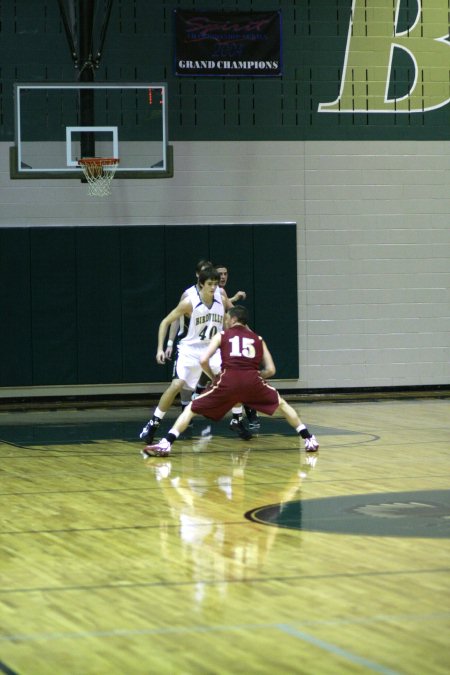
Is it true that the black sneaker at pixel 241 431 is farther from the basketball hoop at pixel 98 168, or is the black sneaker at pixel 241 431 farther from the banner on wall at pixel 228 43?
the banner on wall at pixel 228 43

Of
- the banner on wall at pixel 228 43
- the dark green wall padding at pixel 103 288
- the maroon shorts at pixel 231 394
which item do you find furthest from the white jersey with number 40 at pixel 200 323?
the banner on wall at pixel 228 43

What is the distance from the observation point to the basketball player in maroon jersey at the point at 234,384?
10.7 m

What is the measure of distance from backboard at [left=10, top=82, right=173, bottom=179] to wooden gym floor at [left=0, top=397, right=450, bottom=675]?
5395 mm

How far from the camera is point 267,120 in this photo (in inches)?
723

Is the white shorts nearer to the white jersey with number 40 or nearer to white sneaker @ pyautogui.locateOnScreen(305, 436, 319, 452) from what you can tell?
the white jersey with number 40

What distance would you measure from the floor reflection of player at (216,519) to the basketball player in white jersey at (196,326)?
1144 millimetres

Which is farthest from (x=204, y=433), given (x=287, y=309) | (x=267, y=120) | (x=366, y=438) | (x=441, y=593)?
(x=441, y=593)

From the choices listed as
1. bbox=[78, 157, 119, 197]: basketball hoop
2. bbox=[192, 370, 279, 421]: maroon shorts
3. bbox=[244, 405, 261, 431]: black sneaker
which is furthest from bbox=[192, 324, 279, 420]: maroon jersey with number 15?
bbox=[78, 157, 119, 197]: basketball hoop

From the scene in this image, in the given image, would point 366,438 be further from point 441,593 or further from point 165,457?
point 441,593

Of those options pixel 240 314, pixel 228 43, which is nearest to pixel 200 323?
pixel 240 314

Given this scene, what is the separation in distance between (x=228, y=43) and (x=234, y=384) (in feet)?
29.8

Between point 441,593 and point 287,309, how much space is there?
43.2ft

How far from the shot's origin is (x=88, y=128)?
1614 cm

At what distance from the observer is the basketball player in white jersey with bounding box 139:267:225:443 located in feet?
39.2
